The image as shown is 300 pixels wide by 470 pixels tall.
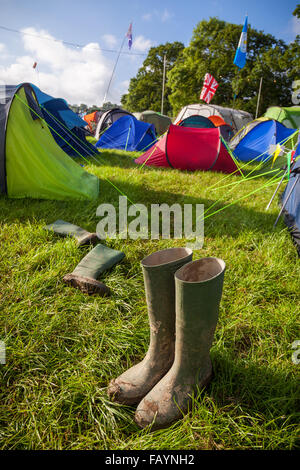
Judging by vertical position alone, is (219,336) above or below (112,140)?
below

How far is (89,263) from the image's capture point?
65.4 inches

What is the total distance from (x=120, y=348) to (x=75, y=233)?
45.8 inches

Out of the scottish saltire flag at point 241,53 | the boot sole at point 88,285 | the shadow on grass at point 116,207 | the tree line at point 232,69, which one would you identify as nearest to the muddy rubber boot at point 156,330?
the boot sole at point 88,285

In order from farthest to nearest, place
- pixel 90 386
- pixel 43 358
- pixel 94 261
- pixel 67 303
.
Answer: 1. pixel 94 261
2. pixel 67 303
3. pixel 43 358
4. pixel 90 386

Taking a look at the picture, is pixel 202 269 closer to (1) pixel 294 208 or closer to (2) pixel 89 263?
(2) pixel 89 263

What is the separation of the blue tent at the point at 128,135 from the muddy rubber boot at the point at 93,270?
6.11m

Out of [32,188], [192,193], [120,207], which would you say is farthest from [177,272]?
[192,193]

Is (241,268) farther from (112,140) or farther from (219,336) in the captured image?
(112,140)

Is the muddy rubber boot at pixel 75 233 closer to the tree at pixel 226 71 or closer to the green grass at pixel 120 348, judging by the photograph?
the green grass at pixel 120 348

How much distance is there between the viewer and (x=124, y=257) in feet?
6.21

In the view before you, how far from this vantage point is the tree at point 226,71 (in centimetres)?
2152

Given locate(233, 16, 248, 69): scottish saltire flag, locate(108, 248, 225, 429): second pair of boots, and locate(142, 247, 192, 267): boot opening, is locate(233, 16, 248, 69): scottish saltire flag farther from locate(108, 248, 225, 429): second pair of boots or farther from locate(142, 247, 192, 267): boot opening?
locate(108, 248, 225, 429): second pair of boots

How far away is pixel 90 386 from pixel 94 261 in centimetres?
83

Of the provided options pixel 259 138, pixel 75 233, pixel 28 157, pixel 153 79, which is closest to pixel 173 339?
pixel 75 233
